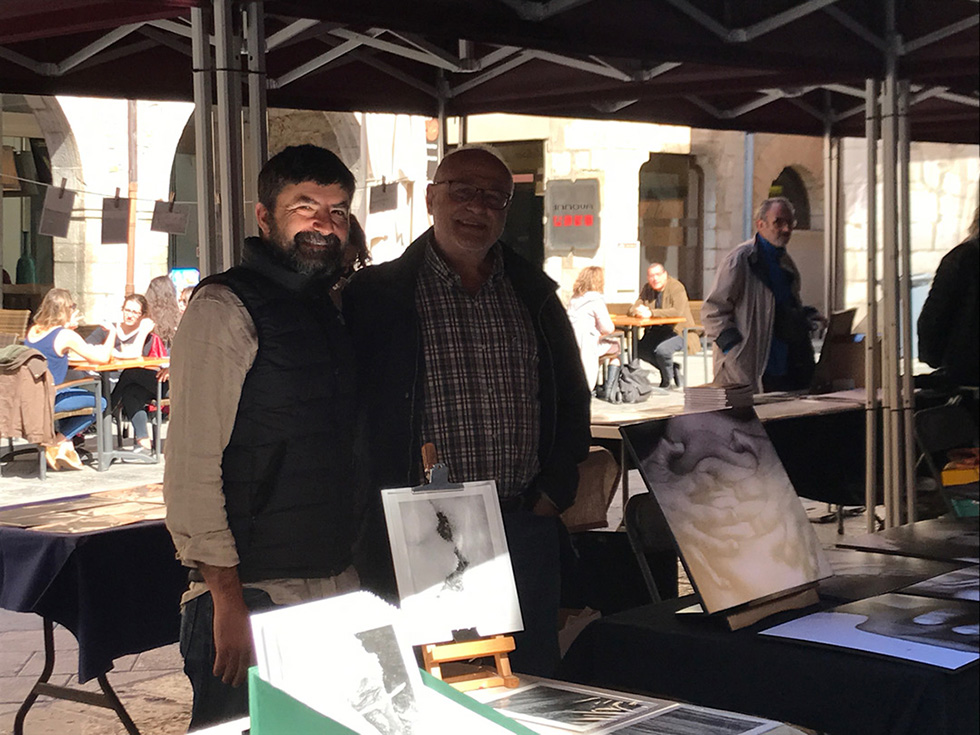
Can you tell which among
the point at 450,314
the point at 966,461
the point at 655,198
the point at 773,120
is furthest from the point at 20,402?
the point at 655,198

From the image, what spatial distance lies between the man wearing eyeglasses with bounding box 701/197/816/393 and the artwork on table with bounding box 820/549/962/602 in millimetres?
3366

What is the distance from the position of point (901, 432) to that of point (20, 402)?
5478 millimetres

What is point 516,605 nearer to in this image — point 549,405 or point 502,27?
point 549,405

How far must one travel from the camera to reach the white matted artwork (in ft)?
4.54

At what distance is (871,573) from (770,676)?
0.49 m

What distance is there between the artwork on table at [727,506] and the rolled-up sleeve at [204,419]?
0.64 m

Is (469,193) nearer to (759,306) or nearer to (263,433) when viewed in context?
(263,433)

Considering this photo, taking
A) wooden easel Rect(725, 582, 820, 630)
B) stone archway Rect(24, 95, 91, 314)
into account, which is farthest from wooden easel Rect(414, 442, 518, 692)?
stone archway Rect(24, 95, 91, 314)

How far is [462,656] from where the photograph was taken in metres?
1.43

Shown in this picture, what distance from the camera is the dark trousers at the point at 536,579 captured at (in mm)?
2373

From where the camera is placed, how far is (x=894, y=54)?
4.20 m

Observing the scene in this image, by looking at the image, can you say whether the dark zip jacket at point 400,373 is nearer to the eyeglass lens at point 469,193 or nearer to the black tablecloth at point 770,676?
the eyeglass lens at point 469,193

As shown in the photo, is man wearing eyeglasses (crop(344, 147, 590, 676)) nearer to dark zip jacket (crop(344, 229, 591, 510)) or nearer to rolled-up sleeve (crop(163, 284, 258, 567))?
dark zip jacket (crop(344, 229, 591, 510))

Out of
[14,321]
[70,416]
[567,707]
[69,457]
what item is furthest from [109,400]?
[567,707]
